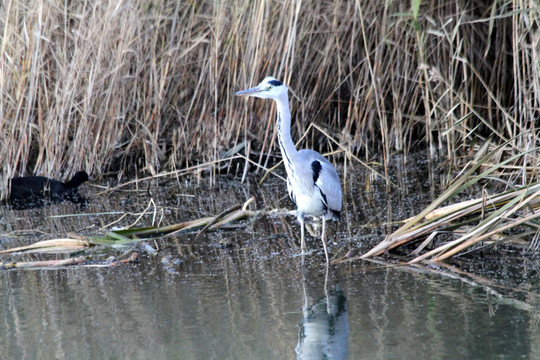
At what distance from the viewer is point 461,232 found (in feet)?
13.5

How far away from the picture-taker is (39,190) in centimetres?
596

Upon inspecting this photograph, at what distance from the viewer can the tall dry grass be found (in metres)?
5.77

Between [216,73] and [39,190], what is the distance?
1776mm

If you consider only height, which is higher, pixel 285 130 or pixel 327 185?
pixel 285 130

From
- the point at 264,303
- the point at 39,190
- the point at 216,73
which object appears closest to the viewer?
the point at 264,303

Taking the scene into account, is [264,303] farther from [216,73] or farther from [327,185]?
[216,73]

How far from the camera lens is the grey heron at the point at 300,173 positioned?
446cm

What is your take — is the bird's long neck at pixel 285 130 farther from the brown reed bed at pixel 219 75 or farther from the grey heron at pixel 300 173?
the brown reed bed at pixel 219 75

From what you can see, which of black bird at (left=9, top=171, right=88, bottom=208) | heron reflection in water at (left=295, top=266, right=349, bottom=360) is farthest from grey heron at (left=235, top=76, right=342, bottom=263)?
black bird at (left=9, top=171, right=88, bottom=208)

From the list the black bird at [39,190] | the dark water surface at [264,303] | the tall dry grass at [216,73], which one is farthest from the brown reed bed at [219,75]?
the dark water surface at [264,303]

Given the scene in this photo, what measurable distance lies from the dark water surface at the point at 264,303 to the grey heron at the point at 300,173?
9.5 inches

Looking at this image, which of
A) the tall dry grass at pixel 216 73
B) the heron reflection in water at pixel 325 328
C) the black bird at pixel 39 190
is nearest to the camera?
the heron reflection in water at pixel 325 328

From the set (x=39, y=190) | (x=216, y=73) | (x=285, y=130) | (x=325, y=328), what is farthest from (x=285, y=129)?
(x=39, y=190)

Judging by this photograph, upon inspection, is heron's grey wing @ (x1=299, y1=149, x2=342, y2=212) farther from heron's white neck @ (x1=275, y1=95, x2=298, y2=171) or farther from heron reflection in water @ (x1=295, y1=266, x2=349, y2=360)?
heron reflection in water @ (x1=295, y1=266, x2=349, y2=360)
